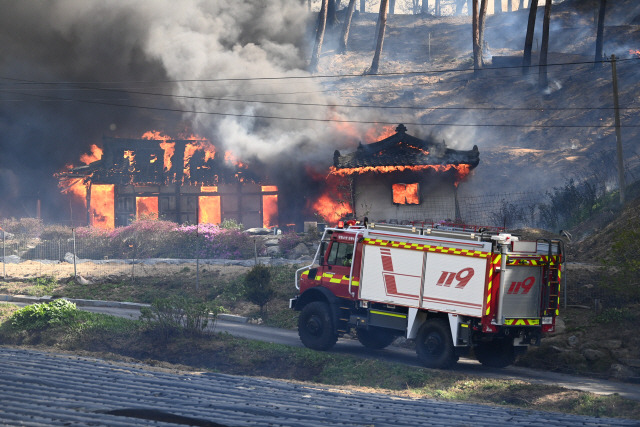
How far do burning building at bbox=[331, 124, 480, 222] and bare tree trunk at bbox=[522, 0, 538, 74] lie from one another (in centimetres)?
1842

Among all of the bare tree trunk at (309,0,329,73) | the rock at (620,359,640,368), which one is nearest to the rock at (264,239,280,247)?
the rock at (620,359,640,368)

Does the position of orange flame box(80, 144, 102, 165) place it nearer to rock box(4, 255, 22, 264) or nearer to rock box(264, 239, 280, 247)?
rock box(4, 255, 22, 264)

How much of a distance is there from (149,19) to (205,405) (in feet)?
154

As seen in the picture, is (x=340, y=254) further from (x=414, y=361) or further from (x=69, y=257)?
(x=69, y=257)

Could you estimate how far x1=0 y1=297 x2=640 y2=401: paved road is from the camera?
45.1 feet

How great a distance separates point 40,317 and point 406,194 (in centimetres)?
2131

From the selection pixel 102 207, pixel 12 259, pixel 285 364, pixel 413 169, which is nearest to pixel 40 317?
pixel 285 364

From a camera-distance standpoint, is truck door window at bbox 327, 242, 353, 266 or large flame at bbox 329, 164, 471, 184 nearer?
truck door window at bbox 327, 242, 353, 266

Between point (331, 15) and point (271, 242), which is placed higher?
point (331, 15)

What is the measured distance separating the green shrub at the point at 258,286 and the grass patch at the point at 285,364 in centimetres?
390

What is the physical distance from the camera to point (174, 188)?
4056cm

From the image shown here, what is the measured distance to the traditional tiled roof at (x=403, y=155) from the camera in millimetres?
33188

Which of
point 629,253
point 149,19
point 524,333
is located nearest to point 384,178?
point 629,253

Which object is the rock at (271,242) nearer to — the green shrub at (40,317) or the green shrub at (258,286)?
the green shrub at (258,286)
